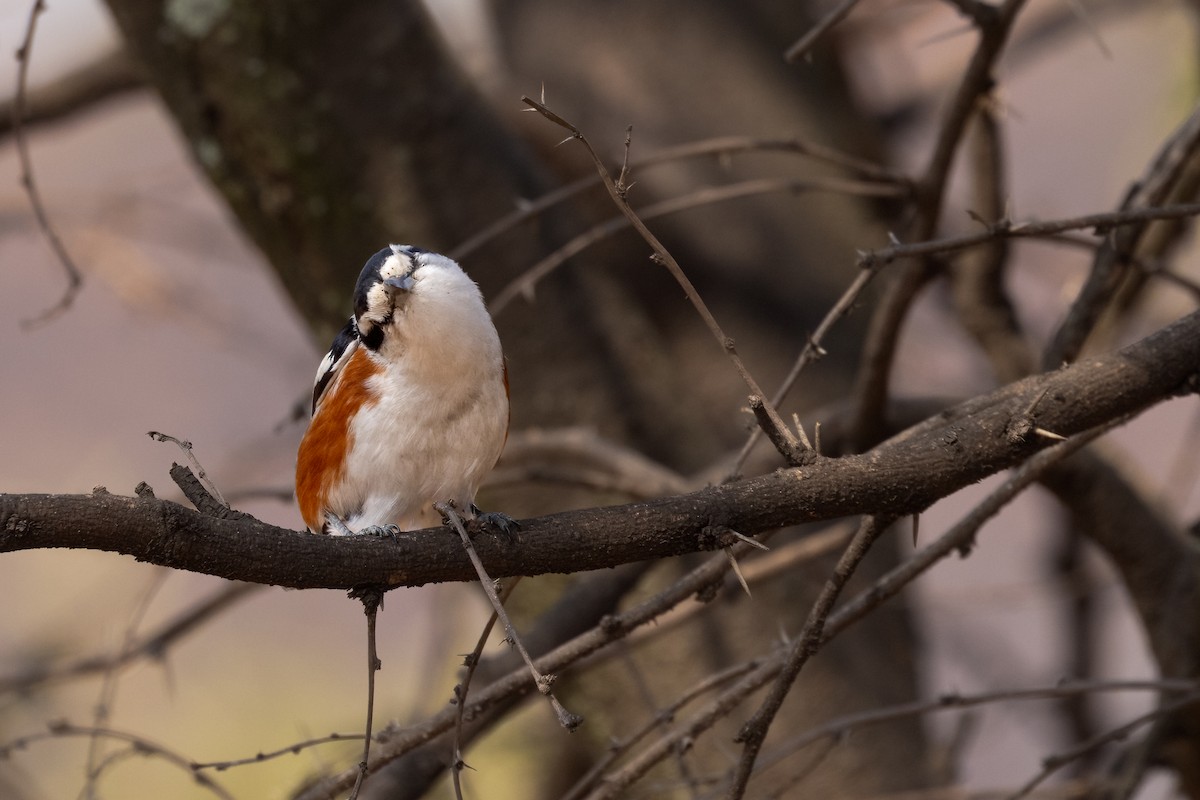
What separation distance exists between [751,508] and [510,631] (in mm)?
404

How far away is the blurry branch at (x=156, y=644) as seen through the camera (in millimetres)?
3121

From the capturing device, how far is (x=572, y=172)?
13.5ft

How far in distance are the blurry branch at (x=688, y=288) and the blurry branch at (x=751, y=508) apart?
0.04 metres

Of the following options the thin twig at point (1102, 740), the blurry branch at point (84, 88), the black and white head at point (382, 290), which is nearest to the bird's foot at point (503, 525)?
the black and white head at point (382, 290)

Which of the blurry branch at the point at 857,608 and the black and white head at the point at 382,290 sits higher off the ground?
the black and white head at the point at 382,290

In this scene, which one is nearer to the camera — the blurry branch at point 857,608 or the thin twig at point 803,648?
the thin twig at point 803,648

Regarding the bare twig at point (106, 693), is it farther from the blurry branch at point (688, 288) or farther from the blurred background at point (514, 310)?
the blurry branch at point (688, 288)

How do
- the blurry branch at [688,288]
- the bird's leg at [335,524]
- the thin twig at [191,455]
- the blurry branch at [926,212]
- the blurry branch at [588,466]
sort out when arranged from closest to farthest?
the blurry branch at [688,288]
the thin twig at [191,455]
the bird's leg at [335,524]
the blurry branch at [926,212]
the blurry branch at [588,466]

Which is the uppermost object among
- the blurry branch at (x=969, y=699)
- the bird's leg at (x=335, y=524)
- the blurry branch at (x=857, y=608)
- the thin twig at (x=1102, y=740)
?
the bird's leg at (x=335, y=524)

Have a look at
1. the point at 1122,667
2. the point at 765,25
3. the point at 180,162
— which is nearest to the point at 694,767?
the point at 765,25

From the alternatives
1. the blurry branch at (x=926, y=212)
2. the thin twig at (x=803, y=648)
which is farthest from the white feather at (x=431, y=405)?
the blurry branch at (x=926, y=212)

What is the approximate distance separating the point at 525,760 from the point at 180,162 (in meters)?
2.81

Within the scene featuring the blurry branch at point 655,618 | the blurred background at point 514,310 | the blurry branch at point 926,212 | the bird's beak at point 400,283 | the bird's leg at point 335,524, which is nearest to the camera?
the blurry branch at point 655,618

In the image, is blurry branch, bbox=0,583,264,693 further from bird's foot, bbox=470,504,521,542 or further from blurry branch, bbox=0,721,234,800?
bird's foot, bbox=470,504,521,542
